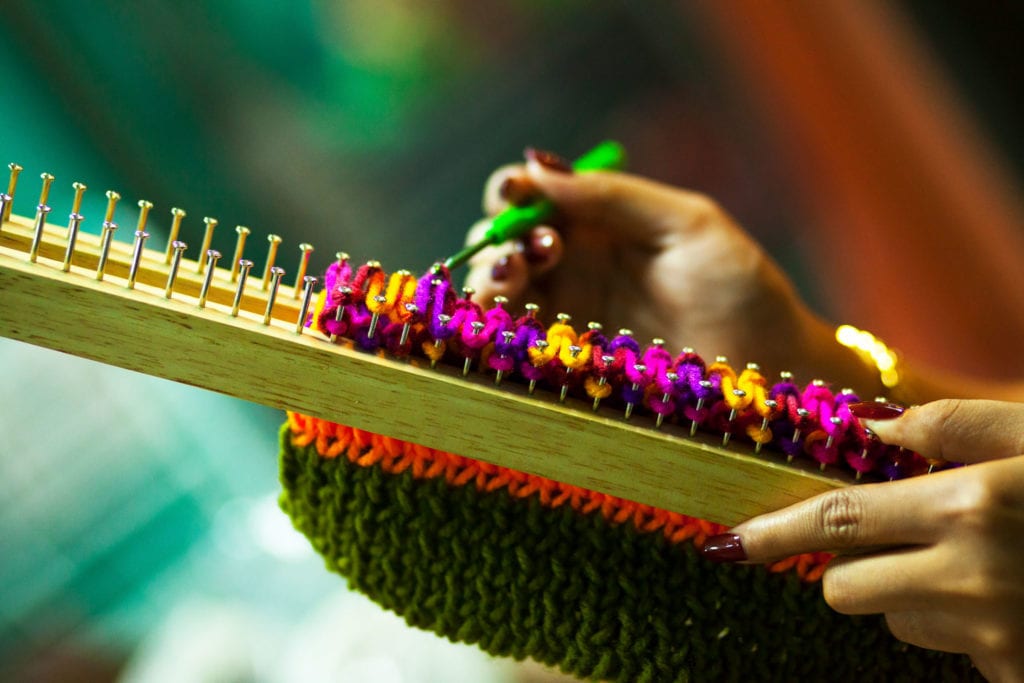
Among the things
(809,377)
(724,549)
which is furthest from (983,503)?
(809,377)

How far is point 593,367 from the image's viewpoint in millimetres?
552

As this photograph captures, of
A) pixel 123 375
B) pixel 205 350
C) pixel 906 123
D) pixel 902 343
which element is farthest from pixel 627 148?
pixel 205 350

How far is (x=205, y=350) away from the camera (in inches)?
20.2

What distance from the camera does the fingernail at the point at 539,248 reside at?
0.93 metres

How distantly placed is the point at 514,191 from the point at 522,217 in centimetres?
3

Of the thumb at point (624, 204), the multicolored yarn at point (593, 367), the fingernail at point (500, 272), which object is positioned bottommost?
the multicolored yarn at point (593, 367)

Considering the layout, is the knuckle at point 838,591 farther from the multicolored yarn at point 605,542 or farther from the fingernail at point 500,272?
the fingernail at point 500,272

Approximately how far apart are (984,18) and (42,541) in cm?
127

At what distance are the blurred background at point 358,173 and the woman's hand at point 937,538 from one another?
0.34m

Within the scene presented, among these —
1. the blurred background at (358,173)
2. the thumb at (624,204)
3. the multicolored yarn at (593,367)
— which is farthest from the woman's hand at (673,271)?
the multicolored yarn at (593,367)

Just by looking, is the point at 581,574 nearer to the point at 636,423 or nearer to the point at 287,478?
the point at 636,423

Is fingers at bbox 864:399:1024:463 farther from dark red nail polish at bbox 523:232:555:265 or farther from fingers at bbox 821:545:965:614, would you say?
dark red nail polish at bbox 523:232:555:265

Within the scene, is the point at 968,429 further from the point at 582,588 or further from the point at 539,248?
the point at 539,248

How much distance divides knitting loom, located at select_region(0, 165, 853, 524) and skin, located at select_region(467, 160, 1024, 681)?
48 mm
